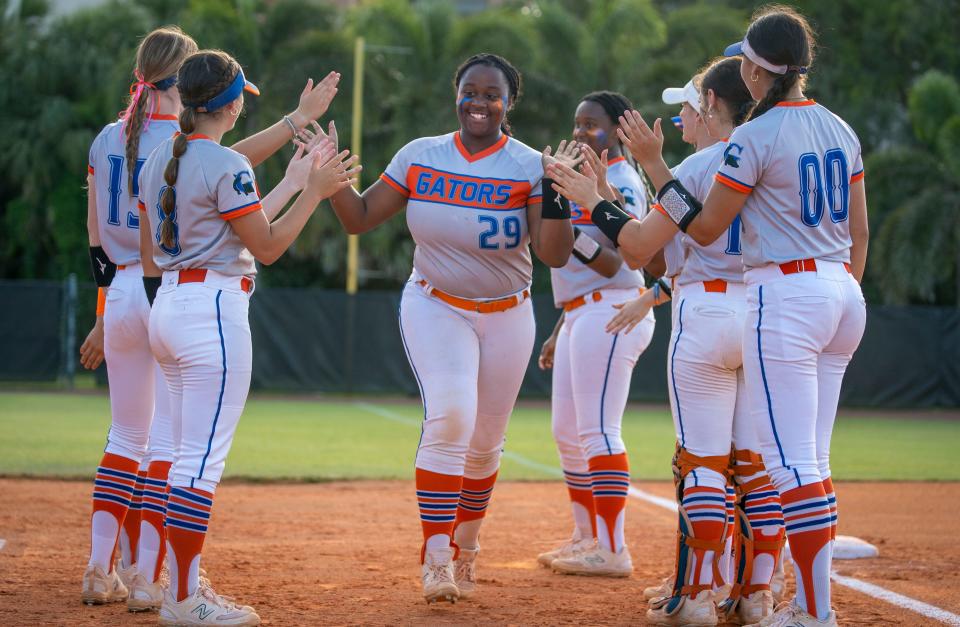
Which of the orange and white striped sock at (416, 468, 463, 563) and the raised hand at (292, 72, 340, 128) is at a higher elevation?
the raised hand at (292, 72, 340, 128)

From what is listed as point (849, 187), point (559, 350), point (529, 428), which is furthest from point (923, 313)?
point (849, 187)

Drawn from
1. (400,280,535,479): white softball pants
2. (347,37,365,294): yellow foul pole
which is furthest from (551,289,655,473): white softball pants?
(347,37,365,294): yellow foul pole

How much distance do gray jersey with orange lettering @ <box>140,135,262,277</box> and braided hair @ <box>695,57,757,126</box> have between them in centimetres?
206

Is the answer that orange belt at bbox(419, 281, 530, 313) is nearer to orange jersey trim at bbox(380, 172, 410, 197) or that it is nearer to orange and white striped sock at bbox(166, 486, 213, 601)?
orange jersey trim at bbox(380, 172, 410, 197)

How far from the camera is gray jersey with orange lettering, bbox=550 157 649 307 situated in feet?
20.4

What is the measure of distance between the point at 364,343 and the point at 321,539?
14338 millimetres

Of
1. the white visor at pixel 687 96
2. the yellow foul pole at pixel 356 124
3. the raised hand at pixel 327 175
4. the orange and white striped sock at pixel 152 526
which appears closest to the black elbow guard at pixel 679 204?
the white visor at pixel 687 96

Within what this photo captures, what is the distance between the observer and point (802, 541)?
14.0 ft

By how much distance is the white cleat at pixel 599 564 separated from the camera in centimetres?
598

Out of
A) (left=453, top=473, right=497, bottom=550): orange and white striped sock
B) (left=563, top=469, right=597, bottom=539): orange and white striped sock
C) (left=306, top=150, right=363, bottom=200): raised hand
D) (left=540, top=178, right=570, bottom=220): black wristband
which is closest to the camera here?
(left=306, top=150, right=363, bottom=200): raised hand

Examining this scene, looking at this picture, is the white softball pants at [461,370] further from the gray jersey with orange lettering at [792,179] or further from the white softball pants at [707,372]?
the gray jersey with orange lettering at [792,179]

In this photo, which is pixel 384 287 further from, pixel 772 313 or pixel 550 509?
pixel 772 313

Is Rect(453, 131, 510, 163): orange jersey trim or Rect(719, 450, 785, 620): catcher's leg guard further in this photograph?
Rect(453, 131, 510, 163): orange jersey trim

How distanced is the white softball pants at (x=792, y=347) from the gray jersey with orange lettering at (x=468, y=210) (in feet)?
4.30
